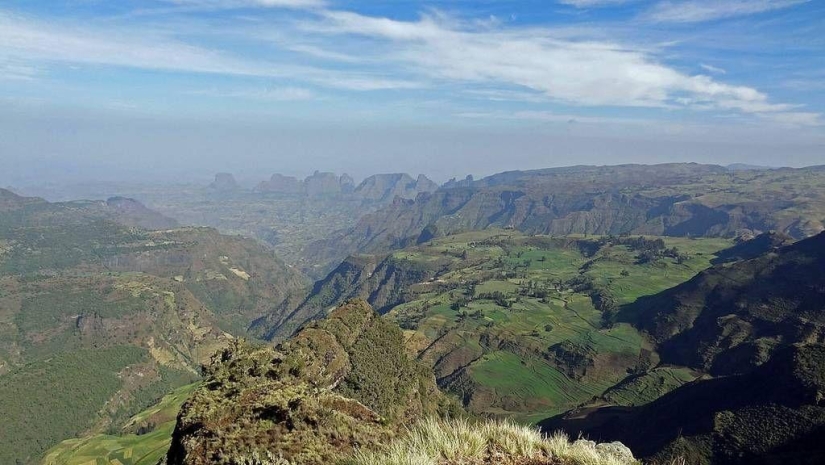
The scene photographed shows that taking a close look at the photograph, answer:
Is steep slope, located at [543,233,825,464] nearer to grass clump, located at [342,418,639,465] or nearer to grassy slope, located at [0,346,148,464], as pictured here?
grass clump, located at [342,418,639,465]

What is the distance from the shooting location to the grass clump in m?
9.78

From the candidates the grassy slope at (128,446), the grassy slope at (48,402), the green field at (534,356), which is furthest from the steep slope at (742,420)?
the grassy slope at (48,402)

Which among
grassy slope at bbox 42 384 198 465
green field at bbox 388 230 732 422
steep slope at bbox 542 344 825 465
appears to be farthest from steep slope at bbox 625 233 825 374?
grassy slope at bbox 42 384 198 465

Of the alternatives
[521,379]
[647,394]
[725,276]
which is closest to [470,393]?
[521,379]

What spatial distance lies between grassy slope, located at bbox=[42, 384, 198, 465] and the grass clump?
389 feet

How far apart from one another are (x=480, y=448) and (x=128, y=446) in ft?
492

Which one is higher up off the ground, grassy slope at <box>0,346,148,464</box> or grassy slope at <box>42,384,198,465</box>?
grassy slope at <box>42,384,198,465</box>

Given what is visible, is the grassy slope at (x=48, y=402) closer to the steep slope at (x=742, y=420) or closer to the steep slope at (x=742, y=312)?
the steep slope at (x=742, y=420)

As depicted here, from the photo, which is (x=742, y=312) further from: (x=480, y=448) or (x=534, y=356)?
(x=480, y=448)

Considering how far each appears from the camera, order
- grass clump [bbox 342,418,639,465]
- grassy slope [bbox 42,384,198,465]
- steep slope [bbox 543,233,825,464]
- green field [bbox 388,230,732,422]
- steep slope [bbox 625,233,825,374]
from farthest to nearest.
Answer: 1. green field [bbox 388,230,732,422]
2. steep slope [bbox 625,233,825,374]
3. grassy slope [bbox 42,384,198,465]
4. steep slope [bbox 543,233,825,464]
5. grass clump [bbox 342,418,639,465]

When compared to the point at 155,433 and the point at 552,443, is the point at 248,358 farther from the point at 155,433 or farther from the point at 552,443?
the point at 155,433

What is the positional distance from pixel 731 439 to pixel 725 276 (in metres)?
121

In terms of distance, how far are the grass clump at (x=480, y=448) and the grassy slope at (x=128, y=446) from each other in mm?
118510

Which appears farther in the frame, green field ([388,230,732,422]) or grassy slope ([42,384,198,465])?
green field ([388,230,732,422])
